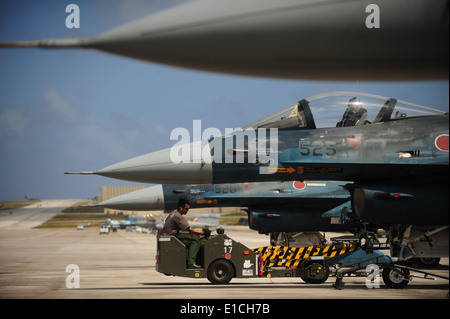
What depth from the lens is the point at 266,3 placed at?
2838mm

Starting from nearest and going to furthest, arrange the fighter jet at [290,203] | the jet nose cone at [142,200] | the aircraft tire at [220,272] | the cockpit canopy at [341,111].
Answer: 1. the cockpit canopy at [341,111]
2. the aircraft tire at [220,272]
3. the fighter jet at [290,203]
4. the jet nose cone at [142,200]

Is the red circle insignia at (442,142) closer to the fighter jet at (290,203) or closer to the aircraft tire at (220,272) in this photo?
the aircraft tire at (220,272)

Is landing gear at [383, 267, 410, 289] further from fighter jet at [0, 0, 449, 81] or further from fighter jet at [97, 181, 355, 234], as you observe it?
fighter jet at [0, 0, 449, 81]

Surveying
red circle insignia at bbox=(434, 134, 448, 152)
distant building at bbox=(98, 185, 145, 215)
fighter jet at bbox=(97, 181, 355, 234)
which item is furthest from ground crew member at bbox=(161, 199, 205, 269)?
distant building at bbox=(98, 185, 145, 215)

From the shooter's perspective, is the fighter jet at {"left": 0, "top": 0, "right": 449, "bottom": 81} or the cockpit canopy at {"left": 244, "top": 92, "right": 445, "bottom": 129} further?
the cockpit canopy at {"left": 244, "top": 92, "right": 445, "bottom": 129}

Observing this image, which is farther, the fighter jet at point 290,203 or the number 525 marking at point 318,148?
the fighter jet at point 290,203

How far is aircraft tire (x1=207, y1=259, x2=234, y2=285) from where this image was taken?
9.69 meters

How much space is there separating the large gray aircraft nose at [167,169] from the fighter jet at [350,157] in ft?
0.05

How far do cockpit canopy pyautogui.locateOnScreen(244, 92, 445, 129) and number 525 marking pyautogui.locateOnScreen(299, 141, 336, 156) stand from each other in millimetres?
348

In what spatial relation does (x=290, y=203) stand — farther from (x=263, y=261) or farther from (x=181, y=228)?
(x=181, y=228)

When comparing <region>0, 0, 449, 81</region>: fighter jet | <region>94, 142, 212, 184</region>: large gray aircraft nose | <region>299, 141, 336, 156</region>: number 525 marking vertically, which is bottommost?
<region>94, 142, 212, 184</region>: large gray aircraft nose

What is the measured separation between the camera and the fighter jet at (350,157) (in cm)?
705

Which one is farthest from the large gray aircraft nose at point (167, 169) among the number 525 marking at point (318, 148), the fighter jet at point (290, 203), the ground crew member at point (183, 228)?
the fighter jet at point (290, 203)
